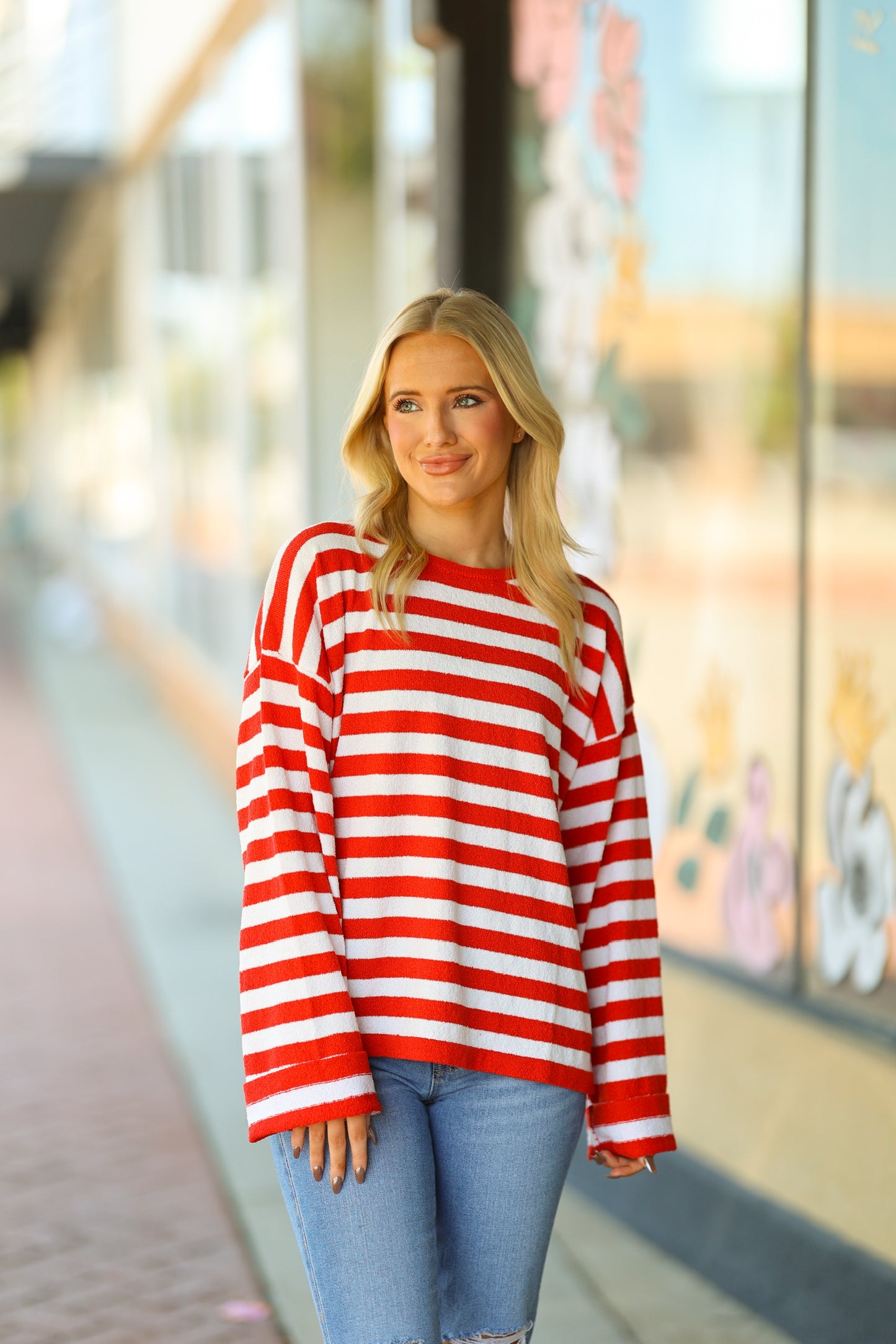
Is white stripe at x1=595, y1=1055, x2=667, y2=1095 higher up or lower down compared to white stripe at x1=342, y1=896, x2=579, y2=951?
lower down

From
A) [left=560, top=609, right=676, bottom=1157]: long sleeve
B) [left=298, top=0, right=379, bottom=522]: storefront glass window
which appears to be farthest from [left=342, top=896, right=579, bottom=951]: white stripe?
[left=298, top=0, right=379, bottom=522]: storefront glass window

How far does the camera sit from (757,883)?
3.91m

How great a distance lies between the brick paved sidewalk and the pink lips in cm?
217

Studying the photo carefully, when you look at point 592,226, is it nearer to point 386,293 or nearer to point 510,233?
point 510,233

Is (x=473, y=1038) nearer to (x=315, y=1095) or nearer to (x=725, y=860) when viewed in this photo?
(x=315, y=1095)

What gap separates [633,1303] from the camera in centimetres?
369

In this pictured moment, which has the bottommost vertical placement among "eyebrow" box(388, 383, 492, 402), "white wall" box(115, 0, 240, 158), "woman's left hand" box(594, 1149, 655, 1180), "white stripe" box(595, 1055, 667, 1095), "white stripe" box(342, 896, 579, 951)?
"woman's left hand" box(594, 1149, 655, 1180)

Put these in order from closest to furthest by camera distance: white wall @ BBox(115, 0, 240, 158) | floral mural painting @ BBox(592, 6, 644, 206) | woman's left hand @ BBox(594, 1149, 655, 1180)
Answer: woman's left hand @ BBox(594, 1149, 655, 1180) → floral mural painting @ BBox(592, 6, 644, 206) → white wall @ BBox(115, 0, 240, 158)

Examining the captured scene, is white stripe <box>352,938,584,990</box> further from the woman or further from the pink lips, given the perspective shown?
the pink lips

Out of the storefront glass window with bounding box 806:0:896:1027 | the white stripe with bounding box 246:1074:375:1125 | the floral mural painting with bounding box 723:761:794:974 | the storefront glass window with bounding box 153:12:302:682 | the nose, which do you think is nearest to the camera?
the white stripe with bounding box 246:1074:375:1125

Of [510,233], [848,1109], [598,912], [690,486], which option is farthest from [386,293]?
[598,912]

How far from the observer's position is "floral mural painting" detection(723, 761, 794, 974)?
383 cm

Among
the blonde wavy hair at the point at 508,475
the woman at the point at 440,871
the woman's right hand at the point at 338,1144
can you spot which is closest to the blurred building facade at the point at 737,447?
the blonde wavy hair at the point at 508,475

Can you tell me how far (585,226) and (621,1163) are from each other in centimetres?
289
